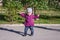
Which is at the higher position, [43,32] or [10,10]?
[10,10]

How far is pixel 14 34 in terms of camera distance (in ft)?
31.7

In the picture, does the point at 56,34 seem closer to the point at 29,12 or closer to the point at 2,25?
the point at 29,12

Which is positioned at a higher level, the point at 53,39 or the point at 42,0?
the point at 42,0

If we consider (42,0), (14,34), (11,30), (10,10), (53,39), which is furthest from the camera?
(42,0)

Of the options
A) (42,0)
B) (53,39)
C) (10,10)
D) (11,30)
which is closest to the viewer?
(53,39)

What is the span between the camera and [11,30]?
1062 centimetres

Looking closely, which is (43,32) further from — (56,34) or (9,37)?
(9,37)

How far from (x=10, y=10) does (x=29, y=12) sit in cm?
411

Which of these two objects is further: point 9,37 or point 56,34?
point 56,34

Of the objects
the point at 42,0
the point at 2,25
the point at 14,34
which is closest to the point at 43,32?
the point at 14,34

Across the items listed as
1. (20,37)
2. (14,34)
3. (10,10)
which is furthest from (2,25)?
(20,37)

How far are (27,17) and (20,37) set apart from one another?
89 cm

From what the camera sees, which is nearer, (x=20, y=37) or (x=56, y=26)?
(x=20, y=37)

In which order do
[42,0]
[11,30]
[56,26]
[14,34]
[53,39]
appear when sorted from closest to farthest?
1. [53,39]
2. [14,34]
3. [11,30]
4. [56,26]
5. [42,0]
